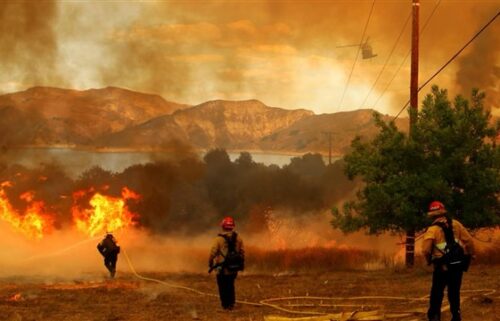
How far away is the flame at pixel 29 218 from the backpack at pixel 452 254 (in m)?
29.3

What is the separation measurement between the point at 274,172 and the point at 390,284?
47.8 metres

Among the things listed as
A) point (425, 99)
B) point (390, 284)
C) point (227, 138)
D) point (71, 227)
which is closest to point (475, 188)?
point (425, 99)

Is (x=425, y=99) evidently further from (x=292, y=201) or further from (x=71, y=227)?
(x=292, y=201)

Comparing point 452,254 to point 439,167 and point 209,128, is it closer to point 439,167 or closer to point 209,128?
point 439,167

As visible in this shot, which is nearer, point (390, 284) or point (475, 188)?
point (390, 284)

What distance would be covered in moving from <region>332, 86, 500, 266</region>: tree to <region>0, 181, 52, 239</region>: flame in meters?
21.4

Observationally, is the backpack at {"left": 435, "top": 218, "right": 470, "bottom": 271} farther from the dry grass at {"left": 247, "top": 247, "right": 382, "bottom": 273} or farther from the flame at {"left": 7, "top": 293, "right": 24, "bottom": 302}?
the dry grass at {"left": 247, "top": 247, "right": 382, "bottom": 273}

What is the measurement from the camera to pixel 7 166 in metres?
49.4

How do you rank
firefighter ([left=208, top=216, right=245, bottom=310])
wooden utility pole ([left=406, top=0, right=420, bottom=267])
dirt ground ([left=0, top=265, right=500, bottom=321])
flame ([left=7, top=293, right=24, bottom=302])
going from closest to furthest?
1. firefighter ([left=208, top=216, right=245, bottom=310])
2. dirt ground ([left=0, top=265, right=500, bottom=321])
3. flame ([left=7, top=293, right=24, bottom=302])
4. wooden utility pole ([left=406, top=0, right=420, bottom=267])

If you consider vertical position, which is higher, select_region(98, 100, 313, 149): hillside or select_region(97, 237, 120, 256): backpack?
select_region(98, 100, 313, 149): hillside

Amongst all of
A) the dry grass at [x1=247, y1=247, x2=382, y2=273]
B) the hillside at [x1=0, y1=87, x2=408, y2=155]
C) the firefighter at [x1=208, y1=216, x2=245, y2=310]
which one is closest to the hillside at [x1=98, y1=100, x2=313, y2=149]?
the hillside at [x1=0, y1=87, x2=408, y2=155]

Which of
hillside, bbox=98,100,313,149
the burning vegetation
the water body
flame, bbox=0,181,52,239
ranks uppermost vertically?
hillside, bbox=98,100,313,149

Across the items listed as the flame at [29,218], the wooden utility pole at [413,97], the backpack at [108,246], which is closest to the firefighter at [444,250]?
the wooden utility pole at [413,97]

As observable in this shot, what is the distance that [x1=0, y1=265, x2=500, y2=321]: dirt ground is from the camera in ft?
47.8
